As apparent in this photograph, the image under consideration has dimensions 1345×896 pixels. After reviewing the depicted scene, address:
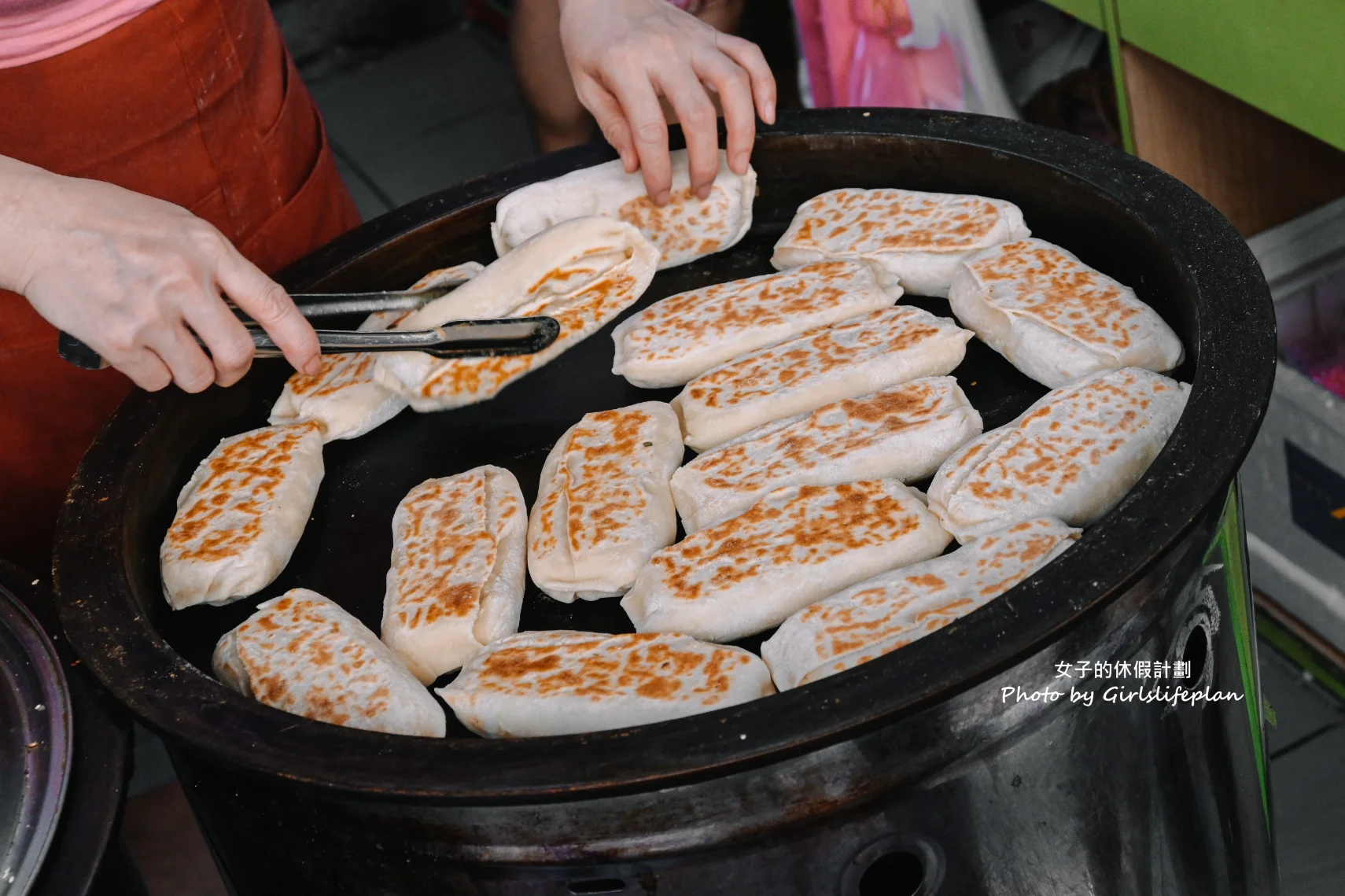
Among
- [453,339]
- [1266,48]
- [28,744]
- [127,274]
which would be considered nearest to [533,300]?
[453,339]

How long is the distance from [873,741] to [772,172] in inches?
40.6

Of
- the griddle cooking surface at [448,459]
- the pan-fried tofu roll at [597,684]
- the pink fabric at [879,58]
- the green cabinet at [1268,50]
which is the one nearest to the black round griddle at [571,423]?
the griddle cooking surface at [448,459]

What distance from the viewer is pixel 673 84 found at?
5.45ft

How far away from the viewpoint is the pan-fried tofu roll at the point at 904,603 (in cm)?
114

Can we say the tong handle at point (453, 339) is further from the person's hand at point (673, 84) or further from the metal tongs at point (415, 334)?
the person's hand at point (673, 84)

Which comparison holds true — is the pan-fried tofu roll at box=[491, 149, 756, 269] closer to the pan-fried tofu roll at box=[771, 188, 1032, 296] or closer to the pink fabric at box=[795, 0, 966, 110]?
the pan-fried tofu roll at box=[771, 188, 1032, 296]

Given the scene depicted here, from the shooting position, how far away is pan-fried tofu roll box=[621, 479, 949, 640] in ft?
4.12

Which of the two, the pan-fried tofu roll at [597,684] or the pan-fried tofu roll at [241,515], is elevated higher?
the pan-fried tofu roll at [241,515]

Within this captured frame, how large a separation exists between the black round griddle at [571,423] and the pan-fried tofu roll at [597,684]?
0.11 meters

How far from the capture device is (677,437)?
1502mm

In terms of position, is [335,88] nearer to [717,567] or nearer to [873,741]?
[717,567]

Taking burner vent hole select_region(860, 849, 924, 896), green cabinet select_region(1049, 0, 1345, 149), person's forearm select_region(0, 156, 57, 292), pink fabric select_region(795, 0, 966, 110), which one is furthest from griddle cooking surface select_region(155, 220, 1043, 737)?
pink fabric select_region(795, 0, 966, 110)

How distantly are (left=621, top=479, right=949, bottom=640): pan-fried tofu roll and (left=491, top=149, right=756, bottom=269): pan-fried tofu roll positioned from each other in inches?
22.1

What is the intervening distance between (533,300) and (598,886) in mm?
824
